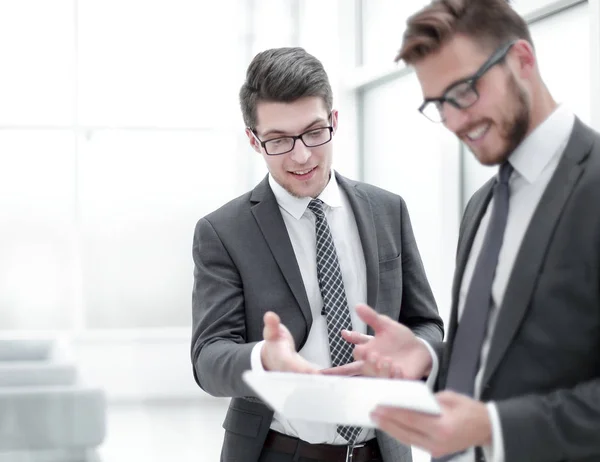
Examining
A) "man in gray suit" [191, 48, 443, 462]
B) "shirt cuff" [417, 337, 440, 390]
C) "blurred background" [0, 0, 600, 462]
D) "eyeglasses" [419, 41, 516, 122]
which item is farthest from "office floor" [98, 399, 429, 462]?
"eyeglasses" [419, 41, 516, 122]

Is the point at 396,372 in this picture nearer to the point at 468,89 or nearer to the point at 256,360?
the point at 256,360

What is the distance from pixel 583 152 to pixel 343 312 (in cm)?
77

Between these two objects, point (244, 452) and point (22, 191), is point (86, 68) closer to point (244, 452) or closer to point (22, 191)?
point (22, 191)

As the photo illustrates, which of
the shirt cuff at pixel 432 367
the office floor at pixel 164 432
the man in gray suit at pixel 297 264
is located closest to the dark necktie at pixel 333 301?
the man in gray suit at pixel 297 264

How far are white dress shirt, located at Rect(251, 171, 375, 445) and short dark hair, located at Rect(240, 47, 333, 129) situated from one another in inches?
8.5

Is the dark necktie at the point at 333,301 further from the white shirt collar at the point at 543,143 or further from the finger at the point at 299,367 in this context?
the white shirt collar at the point at 543,143

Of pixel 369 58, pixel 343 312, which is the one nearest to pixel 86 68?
pixel 369 58

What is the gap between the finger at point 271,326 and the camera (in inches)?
54.4

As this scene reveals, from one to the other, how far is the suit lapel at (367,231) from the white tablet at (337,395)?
0.67 m

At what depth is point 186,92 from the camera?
16.5ft

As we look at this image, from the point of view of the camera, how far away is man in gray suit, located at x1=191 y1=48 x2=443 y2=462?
1.80 metres

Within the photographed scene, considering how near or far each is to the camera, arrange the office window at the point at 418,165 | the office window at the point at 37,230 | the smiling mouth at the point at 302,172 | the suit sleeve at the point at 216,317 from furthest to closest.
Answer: the office window at the point at 37,230, the office window at the point at 418,165, the smiling mouth at the point at 302,172, the suit sleeve at the point at 216,317

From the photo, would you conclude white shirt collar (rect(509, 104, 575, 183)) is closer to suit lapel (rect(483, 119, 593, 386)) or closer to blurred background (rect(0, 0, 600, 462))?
suit lapel (rect(483, 119, 593, 386))

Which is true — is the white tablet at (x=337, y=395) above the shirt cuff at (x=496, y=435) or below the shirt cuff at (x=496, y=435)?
above
